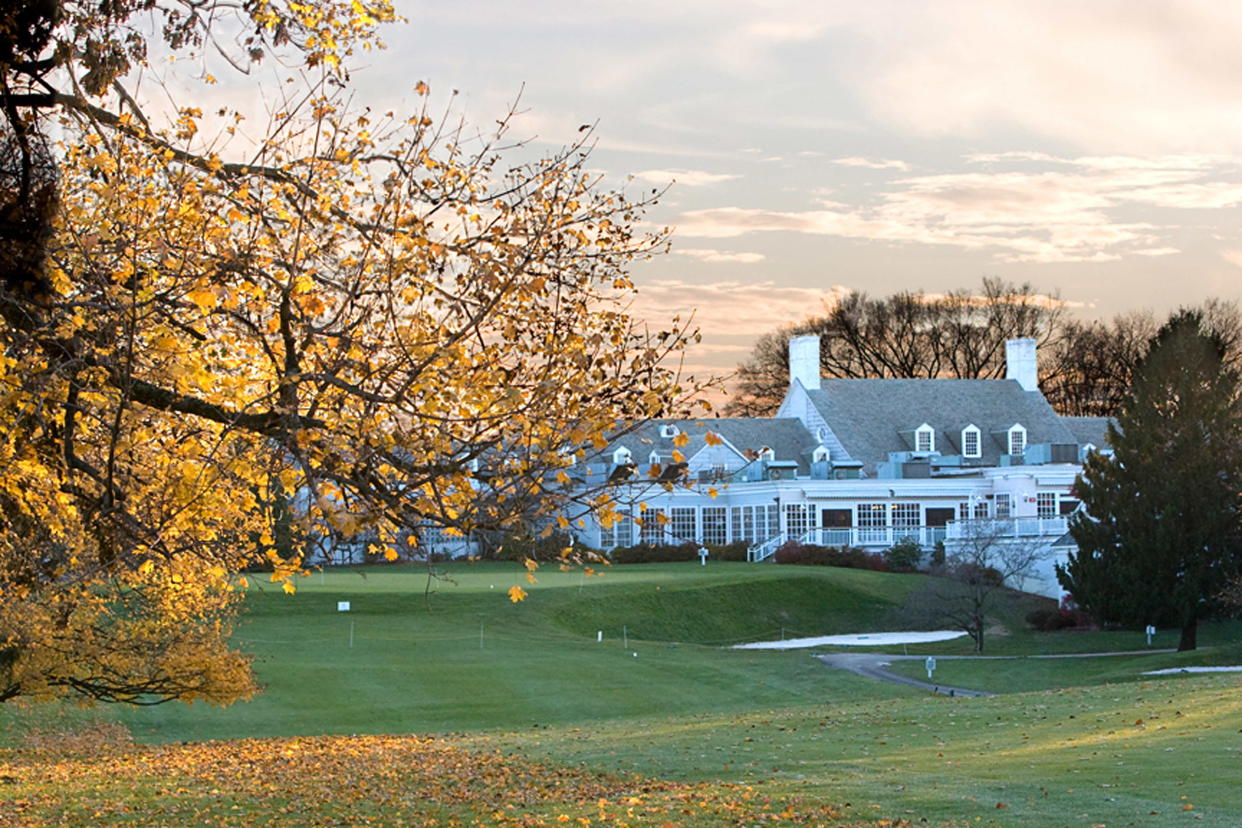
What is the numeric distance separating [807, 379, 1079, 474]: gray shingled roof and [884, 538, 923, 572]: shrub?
956 centimetres

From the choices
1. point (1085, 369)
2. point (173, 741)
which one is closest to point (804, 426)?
point (1085, 369)

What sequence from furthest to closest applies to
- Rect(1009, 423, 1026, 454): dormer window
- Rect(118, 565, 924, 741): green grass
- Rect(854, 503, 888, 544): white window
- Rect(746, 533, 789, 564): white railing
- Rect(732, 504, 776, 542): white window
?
1. Rect(1009, 423, 1026, 454): dormer window
2. Rect(732, 504, 776, 542): white window
3. Rect(854, 503, 888, 544): white window
4. Rect(746, 533, 789, 564): white railing
5. Rect(118, 565, 924, 741): green grass

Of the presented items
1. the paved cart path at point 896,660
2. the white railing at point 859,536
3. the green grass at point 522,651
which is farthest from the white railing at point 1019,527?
the paved cart path at point 896,660

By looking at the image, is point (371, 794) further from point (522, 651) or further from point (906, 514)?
point (906, 514)

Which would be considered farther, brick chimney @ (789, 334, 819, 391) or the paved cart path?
brick chimney @ (789, 334, 819, 391)

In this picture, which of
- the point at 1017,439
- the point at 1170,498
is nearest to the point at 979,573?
the point at 1170,498

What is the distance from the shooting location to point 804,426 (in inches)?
2594

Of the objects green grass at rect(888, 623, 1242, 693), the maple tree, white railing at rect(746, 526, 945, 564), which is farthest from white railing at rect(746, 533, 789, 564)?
the maple tree

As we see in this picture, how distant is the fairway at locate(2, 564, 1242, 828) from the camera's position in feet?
45.0

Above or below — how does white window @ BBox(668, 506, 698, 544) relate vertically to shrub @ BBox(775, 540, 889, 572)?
above

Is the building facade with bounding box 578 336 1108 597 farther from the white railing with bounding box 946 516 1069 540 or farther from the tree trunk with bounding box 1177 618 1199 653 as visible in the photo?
the tree trunk with bounding box 1177 618 1199 653

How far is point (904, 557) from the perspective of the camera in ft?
174

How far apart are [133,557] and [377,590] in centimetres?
3440

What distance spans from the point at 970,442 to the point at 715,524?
41.0 ft
